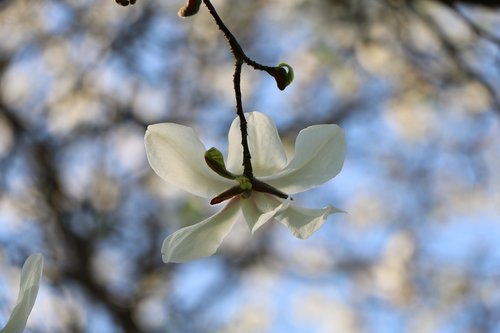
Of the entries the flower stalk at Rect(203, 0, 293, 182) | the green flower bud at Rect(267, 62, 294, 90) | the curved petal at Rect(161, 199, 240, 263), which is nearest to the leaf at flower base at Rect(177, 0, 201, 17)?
the flower stalk at Rect(203, 0, 293, 182)

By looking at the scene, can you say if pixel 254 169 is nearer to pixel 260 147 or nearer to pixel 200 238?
pixel 260 147

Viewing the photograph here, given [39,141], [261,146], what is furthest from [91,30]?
[261,146]

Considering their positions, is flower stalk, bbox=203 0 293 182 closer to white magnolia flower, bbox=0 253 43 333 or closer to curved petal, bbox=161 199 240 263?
curved petal, bbox=161 199 240 263

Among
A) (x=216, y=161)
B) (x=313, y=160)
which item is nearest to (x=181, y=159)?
(x=216, y=161)

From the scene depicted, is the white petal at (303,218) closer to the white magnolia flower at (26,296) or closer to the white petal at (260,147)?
the white petal at (260,147)

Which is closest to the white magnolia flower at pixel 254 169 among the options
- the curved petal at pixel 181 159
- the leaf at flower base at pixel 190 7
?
the curved petal at pixel 181 159
